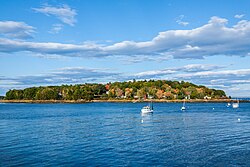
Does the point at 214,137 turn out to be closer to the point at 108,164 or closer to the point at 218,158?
the point at 218,158

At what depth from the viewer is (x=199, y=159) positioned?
3164cm

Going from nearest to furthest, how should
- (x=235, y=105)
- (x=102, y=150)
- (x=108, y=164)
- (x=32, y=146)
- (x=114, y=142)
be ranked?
(x=108, y=164) < (x=102, y=150) < (x=32, y=146) < (x=114, y=142) < (x=235, y=105)

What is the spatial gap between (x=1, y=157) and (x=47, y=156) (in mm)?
4389

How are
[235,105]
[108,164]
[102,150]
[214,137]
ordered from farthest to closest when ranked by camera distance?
[235,105] → [214,137] → [102,150] → [108,164]

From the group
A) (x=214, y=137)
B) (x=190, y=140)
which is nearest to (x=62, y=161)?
(x=190, y=140)

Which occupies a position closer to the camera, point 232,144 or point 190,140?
point 232,144

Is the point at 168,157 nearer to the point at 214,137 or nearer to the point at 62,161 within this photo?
the point at 62,161

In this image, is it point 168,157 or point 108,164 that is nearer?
point 108,164

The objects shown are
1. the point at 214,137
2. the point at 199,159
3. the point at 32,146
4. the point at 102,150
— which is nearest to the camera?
the point at 199,159

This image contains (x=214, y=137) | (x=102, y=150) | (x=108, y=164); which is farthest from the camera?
(x=214, y=137)

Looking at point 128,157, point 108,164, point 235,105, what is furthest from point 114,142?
point 235,105

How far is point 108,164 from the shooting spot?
29.6m

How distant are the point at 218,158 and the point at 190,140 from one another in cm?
1204

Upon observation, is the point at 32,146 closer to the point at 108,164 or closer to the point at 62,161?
the point at 62,161
